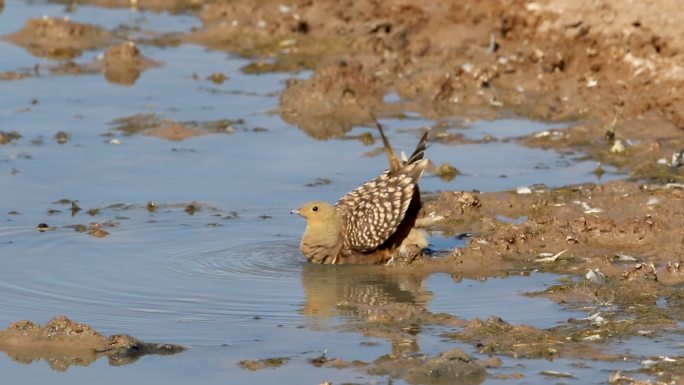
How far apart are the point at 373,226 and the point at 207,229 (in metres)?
1.38

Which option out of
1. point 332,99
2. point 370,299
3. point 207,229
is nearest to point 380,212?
point 370,299

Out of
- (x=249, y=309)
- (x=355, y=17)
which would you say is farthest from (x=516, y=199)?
(x=355, y=17)

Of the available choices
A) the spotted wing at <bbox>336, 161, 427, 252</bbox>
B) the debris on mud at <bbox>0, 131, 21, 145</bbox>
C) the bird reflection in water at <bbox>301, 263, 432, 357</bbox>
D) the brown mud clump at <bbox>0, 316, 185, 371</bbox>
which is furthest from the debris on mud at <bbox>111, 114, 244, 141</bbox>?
the brown mud clump at <bbox>0, 316, 185, 371</bbox>

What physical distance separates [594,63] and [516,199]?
3804mm

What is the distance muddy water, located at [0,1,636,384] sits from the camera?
7.93 meters

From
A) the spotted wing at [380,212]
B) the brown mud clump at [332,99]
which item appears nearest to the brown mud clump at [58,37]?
the brown mud clump at [332,99]

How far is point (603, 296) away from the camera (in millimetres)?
8750

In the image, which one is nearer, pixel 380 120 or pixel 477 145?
pixel 477 145

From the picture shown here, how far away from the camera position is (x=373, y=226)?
10047 millimetres

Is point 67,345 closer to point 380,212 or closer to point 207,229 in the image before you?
point 380,212

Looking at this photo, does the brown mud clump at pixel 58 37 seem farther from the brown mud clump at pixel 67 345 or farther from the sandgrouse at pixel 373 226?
the brown mud clump at pixel 67 345

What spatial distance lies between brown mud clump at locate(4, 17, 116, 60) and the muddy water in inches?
50.0

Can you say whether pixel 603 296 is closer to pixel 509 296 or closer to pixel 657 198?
pixel 509 296

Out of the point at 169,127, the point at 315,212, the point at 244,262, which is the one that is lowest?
the point at 244,262
